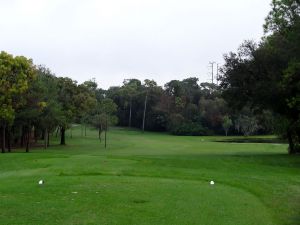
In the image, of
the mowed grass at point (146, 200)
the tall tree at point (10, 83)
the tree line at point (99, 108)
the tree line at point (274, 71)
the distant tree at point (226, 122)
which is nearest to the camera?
the mowed grass at point (146, 200)

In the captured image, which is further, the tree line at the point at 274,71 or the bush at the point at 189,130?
the bush at the point at 189,130

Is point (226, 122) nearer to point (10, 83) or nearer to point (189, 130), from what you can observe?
point (189, 130)

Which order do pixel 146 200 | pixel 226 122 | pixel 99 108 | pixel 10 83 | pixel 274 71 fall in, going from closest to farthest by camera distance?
pixel 146 200 → pixel 274 71 → pixel 10 83 → pixel 99 108 → pixel 226 122

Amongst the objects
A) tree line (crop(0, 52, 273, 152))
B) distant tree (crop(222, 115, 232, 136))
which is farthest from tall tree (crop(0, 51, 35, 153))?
distant tree (crop(222, 115, 232, 136))

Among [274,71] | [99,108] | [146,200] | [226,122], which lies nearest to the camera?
→ [146,200]

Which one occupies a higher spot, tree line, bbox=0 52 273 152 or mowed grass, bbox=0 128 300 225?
tree line, bbox=0 52 273 152

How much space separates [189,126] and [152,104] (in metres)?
18.0

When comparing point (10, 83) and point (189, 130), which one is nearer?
point (10, 83)

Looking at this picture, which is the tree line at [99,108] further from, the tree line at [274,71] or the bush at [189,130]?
the tree line at [274,71]

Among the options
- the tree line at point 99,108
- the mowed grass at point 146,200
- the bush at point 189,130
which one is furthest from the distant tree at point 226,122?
the mowed grass at point 146,200

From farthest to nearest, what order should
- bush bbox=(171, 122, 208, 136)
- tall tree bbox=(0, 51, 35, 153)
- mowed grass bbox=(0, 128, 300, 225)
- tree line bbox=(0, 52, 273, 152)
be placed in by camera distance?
1. bush bbox=(171, 122, 208, 136)
2. tree line bbox=(0, 52, 273, 152)
3. tall tree bbox=(0, 51, 35, 153)
4. mowed grass bbox=(0, 128, 300, 225)

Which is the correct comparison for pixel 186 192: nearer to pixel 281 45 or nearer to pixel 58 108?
pixel 281 45

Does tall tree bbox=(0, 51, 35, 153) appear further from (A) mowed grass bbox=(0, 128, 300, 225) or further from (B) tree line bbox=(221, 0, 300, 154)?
(A) mowed grass bbox=(0, 128, 300, 225)

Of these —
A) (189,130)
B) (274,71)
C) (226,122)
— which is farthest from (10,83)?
(189,130)
